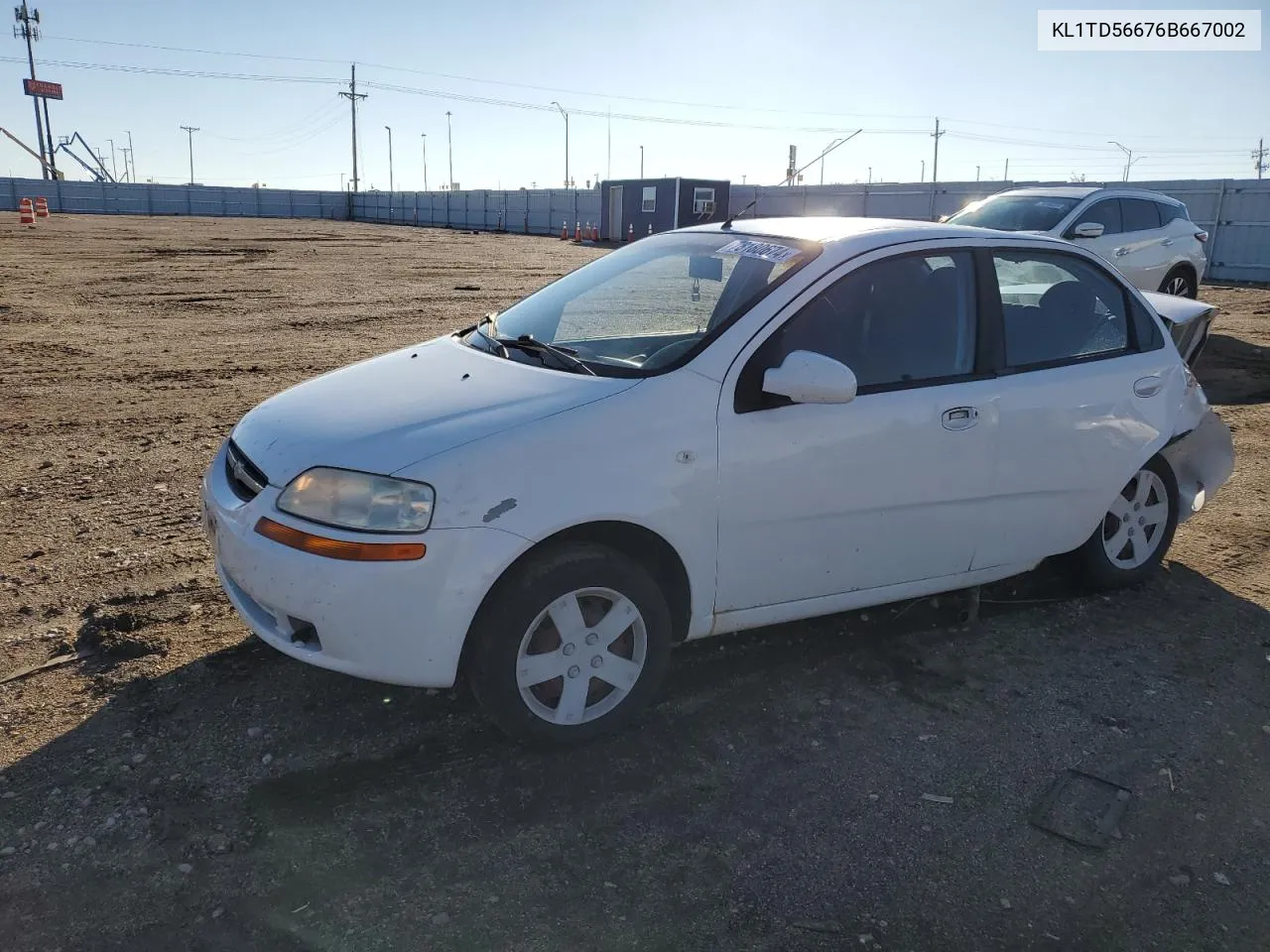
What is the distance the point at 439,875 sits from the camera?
272cm

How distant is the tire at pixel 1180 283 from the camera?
12.3 meters

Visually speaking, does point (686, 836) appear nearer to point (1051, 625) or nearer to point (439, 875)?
point (439, 875)

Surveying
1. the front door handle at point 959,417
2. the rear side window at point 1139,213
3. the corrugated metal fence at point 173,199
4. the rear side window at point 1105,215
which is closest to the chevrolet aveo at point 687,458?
the front door handle at point 959,417

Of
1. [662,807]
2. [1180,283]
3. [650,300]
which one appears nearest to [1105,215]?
[1180,283]

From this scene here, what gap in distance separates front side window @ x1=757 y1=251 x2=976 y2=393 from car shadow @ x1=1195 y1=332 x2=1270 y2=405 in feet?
21.2

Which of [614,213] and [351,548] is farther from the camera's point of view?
[614,213]

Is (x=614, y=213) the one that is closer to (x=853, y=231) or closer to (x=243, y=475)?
(x=853, y=231)

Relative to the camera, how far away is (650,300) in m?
4.30

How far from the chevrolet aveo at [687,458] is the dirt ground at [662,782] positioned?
356mm

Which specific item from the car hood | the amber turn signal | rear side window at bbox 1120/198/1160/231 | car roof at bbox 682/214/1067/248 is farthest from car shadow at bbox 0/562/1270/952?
rear side window at bbox 1120/198/1160/231

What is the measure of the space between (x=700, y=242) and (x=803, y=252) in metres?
0.64

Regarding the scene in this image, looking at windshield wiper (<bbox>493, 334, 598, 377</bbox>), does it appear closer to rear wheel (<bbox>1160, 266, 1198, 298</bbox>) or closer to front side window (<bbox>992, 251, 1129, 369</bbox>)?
front side window (<bbox>992, 251, 1129, 369</bbox>)

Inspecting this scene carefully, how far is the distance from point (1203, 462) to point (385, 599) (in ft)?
14.0

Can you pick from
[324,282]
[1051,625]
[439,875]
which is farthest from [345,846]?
[324,282]
